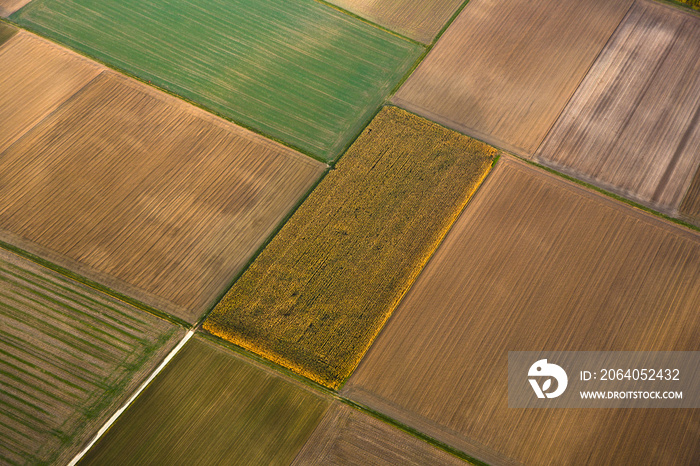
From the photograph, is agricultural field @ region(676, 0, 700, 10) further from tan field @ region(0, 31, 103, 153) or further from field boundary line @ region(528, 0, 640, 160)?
tan field @ region(0, 31, 103, 153)

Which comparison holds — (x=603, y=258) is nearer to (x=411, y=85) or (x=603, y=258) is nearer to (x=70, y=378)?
(x=411, y=85)

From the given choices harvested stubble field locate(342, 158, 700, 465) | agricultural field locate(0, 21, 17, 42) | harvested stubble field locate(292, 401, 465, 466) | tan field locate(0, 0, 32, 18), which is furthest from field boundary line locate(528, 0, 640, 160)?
tan field locate(0, 0, 32, 18)

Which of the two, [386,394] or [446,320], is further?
[446,320]

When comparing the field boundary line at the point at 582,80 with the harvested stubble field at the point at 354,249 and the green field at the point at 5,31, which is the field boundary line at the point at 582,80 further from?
the green field at the point at 5,31

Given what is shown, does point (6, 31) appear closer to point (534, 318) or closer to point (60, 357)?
point (60, 357)

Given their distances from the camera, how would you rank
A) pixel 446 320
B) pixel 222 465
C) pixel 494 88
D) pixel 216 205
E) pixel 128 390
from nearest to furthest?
pixel 222 465 → pixel 128 390 → pixel 446 320 → pixel 216 205 → pixel 494 88

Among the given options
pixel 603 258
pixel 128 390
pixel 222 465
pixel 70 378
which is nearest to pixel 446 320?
pixel 603 258

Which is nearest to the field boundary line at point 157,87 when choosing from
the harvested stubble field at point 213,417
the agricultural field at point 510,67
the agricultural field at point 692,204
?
the agricultural field at point 510,67
